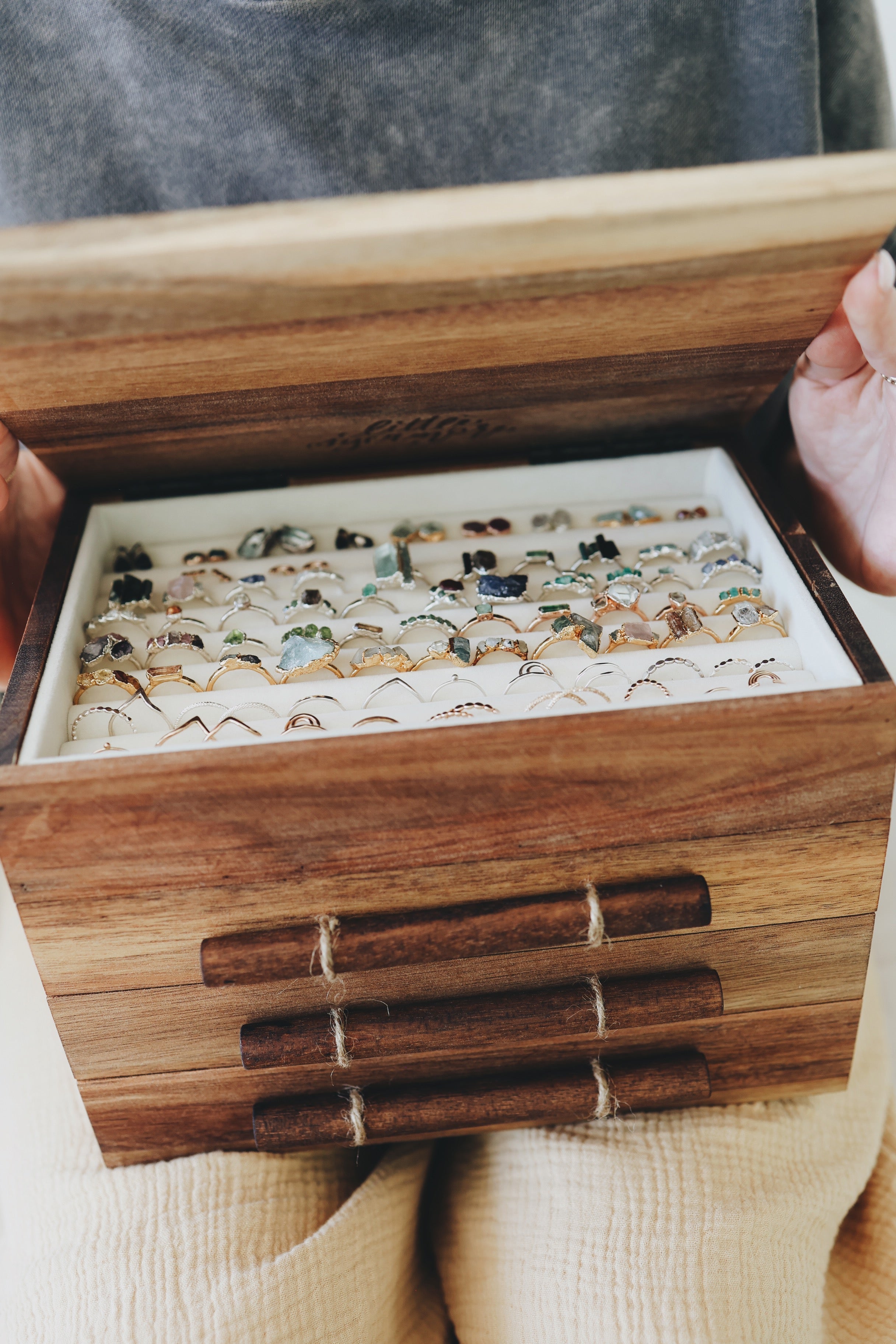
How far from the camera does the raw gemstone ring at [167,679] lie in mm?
566

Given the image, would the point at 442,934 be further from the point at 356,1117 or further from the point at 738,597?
the point at 738,597

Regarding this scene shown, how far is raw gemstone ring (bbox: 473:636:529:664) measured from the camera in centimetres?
58

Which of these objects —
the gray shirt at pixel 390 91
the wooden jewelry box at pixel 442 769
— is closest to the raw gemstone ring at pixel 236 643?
the wooden jewelry box at pixel 442 769

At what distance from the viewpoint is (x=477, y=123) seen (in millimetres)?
696

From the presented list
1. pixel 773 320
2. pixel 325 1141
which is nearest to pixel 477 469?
pixel 773 320

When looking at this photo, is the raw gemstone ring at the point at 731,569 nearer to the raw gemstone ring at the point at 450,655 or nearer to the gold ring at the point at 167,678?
the raw gemstone ring at the point at 450,655

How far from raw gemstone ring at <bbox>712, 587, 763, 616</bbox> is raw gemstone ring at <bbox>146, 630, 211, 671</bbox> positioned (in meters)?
0.33

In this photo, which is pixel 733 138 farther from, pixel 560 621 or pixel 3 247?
pixel 3 247

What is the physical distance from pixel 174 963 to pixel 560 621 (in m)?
0.30

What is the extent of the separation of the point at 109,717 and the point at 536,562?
31cm

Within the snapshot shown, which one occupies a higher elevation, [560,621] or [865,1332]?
[560,621]

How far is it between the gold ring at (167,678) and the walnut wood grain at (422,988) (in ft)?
0.57

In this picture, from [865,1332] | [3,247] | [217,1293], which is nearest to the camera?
[3,247]

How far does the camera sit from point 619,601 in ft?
2.00
